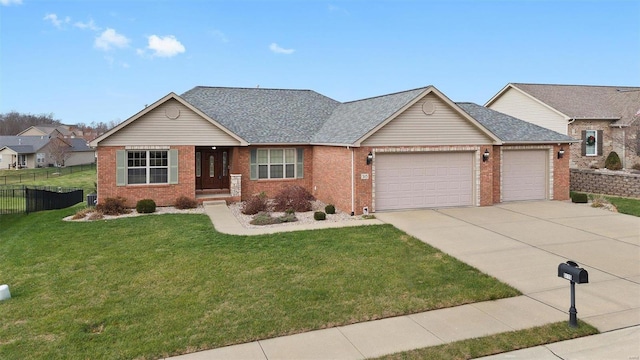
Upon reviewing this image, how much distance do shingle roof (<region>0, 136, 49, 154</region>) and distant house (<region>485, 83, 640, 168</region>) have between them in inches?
2715

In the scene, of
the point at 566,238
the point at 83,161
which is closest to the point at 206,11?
the point at 566,238

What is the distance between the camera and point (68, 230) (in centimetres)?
1388

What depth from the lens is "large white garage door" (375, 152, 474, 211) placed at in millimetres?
16797

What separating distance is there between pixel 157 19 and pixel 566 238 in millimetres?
17662

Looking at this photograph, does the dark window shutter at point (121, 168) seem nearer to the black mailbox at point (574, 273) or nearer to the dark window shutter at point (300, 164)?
the dark window shutter at point (300, 164)

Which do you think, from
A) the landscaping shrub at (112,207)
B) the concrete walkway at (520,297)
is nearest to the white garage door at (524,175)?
the concrete walkway at (520,297)

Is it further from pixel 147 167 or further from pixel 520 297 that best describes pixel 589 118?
pixel 147 167

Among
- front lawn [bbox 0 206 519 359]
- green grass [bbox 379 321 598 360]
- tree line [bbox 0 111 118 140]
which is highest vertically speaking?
tree line [bbox 0 111 118 140]

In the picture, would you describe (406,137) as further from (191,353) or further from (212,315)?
(191,353)

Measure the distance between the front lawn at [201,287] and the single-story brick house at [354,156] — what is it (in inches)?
182

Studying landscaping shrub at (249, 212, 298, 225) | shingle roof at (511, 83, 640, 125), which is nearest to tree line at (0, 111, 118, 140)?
shingle roof at (511, 83, 640, 125)

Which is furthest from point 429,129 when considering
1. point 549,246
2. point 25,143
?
point 25,143

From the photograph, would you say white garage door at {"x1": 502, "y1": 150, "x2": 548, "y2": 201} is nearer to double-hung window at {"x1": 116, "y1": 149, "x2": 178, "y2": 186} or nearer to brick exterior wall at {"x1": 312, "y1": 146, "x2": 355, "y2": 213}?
brick exterior wall at {"x1": 312, "y1": 146, "x2": 355, "y2": 213}

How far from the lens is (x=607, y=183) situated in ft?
71.8
